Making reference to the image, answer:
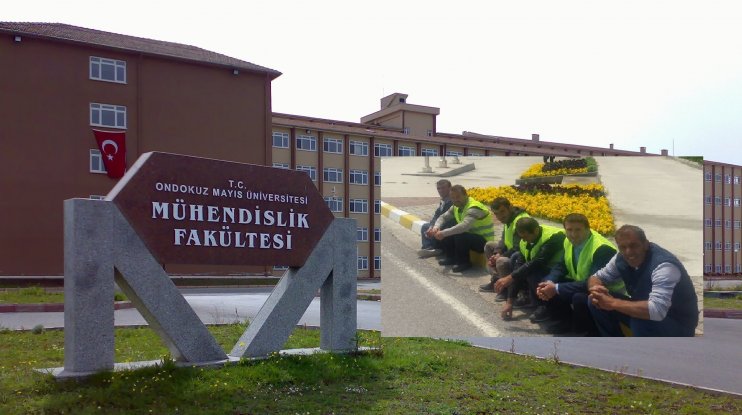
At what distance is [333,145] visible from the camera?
52.5 metres

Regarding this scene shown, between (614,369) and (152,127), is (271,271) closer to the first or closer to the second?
(152,127)

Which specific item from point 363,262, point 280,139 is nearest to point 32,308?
point 280,139

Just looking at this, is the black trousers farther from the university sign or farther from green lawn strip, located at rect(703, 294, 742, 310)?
green lawn strip, located at rect(703, 294, 742, 310)

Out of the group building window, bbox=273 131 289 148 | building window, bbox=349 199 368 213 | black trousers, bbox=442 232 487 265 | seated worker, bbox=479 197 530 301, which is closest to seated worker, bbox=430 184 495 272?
black trousers, bbox=442 232 487 265

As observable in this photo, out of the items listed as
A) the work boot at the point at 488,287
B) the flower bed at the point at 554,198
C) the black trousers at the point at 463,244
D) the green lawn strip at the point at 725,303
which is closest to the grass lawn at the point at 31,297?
the black trousers at the point at 463,244

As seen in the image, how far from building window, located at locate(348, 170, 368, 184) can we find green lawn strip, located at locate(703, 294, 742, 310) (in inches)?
1164

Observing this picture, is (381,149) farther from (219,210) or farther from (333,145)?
(219,210)

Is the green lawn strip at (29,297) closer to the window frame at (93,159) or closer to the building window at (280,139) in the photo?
the window frame at (93,159)

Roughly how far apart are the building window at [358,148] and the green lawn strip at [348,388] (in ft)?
139

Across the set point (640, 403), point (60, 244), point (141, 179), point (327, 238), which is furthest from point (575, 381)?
point (60, 244)

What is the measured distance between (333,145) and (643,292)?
44457 millimetres

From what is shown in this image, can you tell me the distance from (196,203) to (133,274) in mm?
1136

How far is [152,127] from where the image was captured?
38.9 m

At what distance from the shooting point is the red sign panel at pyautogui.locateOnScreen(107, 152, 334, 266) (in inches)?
340
